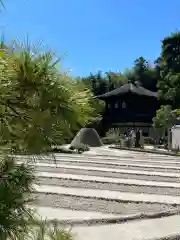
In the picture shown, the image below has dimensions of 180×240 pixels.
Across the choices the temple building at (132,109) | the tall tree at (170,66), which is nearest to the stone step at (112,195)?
the tall tree at (170,66)

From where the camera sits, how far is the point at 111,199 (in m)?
7.32

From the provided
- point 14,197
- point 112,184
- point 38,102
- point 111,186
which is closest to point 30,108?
point 38,102

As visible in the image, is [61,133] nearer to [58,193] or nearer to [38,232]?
[38,232]

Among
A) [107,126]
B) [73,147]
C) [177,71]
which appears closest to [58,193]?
[73,147]

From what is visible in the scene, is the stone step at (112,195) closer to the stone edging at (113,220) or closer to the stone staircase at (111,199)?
the stone staircase at (111,199)

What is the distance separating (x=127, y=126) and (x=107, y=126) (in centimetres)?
204

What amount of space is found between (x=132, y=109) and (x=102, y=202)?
3163 centimetres

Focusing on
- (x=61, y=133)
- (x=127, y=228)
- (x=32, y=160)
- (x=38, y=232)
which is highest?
(x=61, y=133)

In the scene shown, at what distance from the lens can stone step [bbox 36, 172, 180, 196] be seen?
8508 millimetres

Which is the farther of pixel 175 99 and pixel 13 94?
pixel 175 99

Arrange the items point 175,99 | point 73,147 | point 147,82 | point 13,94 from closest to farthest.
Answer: point 13,94 → point 73,147 → point 175,99 → point 147,82

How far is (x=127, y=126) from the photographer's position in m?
39.1

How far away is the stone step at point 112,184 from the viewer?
8508 millimetres

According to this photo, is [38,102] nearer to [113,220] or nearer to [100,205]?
[113,220]
